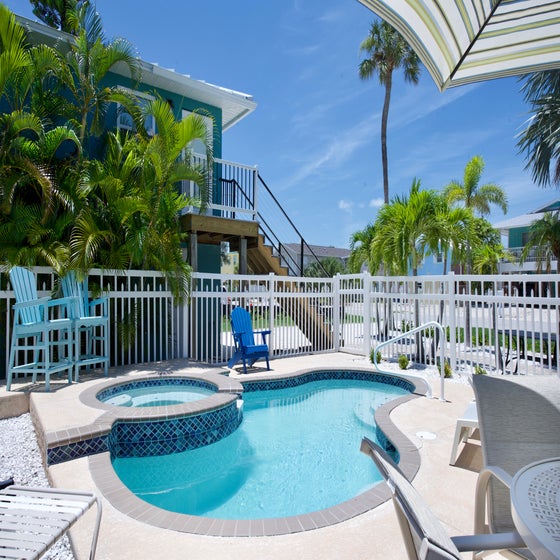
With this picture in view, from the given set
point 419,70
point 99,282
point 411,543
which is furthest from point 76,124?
point 419,70

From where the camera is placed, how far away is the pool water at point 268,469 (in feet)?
11.2

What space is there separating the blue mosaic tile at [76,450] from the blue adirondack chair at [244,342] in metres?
3.48

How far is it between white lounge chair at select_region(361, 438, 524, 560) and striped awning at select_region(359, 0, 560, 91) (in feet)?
9.94

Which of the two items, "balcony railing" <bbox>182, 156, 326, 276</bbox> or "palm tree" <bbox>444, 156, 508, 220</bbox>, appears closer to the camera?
"balcony railing" <bbox>182, 156, 326, 276</bbox>

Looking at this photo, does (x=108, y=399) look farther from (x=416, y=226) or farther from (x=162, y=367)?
(x=416, y=226)

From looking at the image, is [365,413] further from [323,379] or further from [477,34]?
[477,34]

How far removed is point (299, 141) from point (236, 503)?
81.0 ft

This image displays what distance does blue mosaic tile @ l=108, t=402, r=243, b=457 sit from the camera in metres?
4.24

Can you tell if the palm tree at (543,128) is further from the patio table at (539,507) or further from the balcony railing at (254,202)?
the patio table at (539,507)

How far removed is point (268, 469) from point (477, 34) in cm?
433

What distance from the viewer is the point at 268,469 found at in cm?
405

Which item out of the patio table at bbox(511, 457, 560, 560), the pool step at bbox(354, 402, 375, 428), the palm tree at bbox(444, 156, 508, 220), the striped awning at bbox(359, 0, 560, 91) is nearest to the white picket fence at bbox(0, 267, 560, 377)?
the pool step at bbox(354, 402, 375, 428)

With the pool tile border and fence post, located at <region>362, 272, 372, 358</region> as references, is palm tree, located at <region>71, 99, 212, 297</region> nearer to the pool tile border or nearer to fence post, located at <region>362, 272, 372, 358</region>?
the pool tile border

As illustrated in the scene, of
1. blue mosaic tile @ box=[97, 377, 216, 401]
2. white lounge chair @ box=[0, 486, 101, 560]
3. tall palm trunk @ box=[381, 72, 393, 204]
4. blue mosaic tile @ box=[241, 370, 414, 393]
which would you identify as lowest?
blue mosaic tile @ box=[241, 370, 414, 393]
